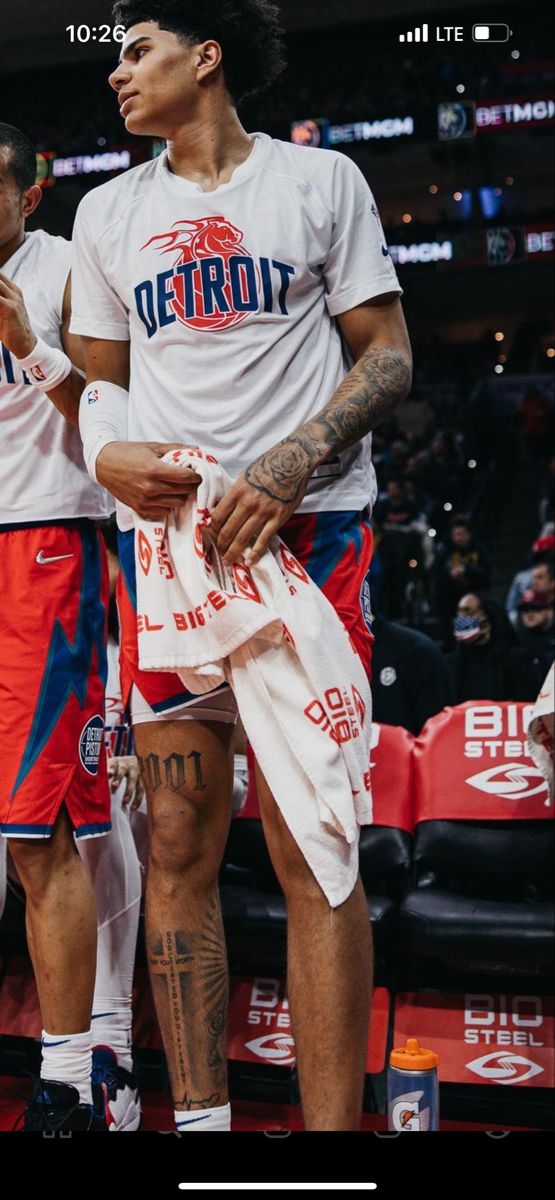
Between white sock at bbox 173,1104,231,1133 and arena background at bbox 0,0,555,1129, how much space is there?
115 centimetres

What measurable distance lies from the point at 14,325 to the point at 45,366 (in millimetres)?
92

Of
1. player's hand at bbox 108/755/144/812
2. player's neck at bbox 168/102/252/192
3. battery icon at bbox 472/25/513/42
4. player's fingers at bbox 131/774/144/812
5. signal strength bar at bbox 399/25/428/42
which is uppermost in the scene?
signal strength bar at bbox 399/25/428/42

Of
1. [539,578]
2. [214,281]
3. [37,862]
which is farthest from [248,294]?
[539,578]

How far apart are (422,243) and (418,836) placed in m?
15.9

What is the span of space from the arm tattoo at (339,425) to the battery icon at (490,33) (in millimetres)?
555

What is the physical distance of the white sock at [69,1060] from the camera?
222 centimetres

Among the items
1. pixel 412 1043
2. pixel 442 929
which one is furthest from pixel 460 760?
pixel 412 1043

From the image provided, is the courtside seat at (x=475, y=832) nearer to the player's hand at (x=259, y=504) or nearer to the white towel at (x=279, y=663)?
the white towel at (x=279, y=663)

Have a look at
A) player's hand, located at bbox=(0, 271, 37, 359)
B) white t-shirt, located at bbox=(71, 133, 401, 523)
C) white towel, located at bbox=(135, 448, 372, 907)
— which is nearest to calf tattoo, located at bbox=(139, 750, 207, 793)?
white towel, located at bbox=(135, 448, 372, 907)

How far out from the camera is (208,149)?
6.69ft

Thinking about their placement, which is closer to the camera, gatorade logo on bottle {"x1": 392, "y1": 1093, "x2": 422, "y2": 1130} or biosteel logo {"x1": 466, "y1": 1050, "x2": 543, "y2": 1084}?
gatorade logo on bottle {"x1": 392, "y1": 1093, "x2": 422, "y2": 1130}

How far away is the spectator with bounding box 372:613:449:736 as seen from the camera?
5121 millimetres

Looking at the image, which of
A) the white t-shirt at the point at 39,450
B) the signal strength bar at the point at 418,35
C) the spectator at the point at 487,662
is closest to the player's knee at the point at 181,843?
the white t-shirt at the point at 39,450

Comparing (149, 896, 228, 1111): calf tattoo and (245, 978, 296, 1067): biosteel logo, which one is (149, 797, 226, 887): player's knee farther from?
(245, 978, 296, 1067): biosteel logo
